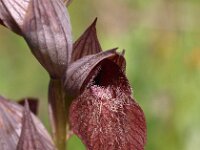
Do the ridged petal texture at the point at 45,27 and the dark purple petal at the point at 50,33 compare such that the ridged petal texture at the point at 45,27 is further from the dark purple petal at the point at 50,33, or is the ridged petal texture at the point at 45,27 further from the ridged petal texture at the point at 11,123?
the ridged petal texture at the point at 11,123

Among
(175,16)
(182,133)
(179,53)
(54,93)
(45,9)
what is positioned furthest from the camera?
(175,16)

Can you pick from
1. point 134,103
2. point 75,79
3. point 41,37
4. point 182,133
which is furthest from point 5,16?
point 182,133

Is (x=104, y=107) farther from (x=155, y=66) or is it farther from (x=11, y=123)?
(x=155, y=66)

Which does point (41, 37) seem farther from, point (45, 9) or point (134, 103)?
point (134, 103)

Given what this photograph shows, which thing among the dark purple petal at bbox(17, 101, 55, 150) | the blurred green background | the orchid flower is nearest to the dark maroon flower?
the orchid flower

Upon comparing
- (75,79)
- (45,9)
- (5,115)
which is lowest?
(5,115)

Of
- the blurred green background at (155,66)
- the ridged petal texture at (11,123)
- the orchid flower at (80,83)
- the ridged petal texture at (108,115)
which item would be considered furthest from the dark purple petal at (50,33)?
the blurred green background at (155,66)
